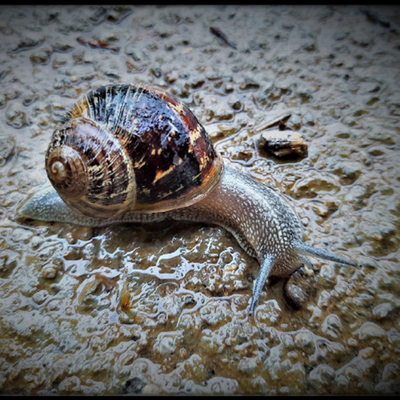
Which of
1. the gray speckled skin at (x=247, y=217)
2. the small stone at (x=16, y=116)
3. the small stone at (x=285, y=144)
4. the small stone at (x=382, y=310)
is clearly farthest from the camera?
the small stone at (x=16, y=116)

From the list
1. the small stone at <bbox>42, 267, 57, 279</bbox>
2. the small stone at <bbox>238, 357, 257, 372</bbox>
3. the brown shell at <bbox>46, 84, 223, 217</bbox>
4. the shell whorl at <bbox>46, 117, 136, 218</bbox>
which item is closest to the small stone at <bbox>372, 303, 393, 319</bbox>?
the small stone at <bbox>238, 357, 257, 372</bbox>

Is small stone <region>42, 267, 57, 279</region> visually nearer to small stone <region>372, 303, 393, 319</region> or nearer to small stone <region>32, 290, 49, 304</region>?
small stone <region>32, 290, 49, 304</region>

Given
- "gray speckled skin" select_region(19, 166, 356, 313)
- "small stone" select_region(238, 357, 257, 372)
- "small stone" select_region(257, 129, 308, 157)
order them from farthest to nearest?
"small stone" select_region(257, 129, 308, 157) < "gray speckled skin" select_region(19, 166, 356, 313) < "small stone" select_region(238, 357, 257, 372)

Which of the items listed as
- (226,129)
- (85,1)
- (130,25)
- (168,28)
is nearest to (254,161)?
(226,129)

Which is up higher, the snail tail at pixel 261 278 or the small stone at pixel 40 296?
the small stone at pixel 40 296

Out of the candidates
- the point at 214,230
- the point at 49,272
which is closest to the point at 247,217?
the point at 214,230

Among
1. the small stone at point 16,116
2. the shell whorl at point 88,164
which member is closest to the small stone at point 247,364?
the shell whorl at point 88,164

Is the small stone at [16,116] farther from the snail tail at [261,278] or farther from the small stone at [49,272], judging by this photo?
the snail tail at [261,278]

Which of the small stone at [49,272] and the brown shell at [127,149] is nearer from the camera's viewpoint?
the brown shell at [127,149]
